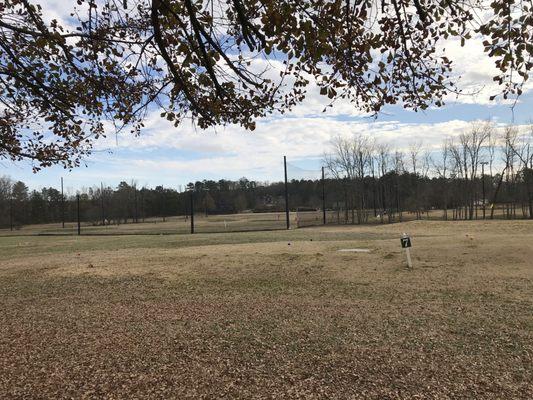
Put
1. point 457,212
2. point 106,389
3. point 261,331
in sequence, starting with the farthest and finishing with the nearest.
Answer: point 457,212
point 261,331
point 106,389

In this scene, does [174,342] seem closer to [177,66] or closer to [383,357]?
[383,357]

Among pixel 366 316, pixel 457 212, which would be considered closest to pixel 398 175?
pixel 457 212

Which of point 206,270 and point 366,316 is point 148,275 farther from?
point 366,316

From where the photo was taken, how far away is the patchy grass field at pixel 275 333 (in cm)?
434

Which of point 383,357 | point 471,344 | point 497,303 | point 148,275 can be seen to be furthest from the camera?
point 148,275

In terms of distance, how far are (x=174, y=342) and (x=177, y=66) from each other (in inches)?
127

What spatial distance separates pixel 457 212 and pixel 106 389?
205 feet

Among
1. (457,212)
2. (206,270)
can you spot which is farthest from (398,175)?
(206,270)

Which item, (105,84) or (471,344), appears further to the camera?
(105,84)

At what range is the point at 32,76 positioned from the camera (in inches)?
250

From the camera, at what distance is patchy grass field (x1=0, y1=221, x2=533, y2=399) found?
434 centimetres

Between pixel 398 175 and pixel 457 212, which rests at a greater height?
pixel 398 175

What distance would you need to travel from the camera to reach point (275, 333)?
19.7 feet

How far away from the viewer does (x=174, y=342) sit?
18.7 feet
